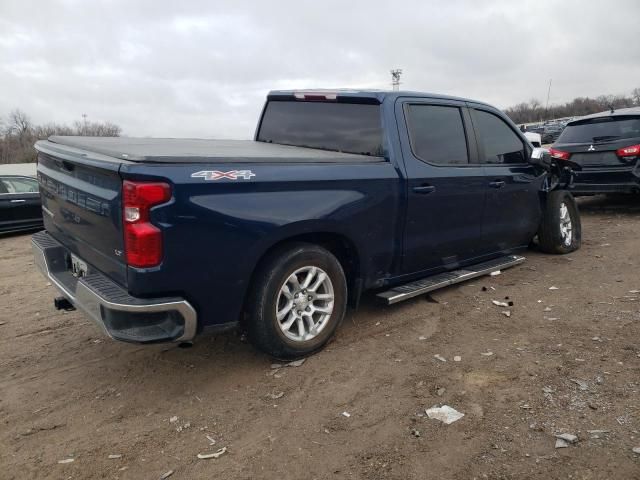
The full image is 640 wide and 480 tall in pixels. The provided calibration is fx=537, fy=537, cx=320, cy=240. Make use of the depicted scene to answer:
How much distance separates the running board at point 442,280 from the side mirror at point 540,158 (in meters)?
1.01

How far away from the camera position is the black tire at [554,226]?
6.07 meters

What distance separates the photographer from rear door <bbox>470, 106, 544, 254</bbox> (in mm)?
4992

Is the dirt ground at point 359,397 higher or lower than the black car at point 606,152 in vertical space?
lower

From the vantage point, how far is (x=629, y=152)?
26.0 ft

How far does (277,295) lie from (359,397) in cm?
81

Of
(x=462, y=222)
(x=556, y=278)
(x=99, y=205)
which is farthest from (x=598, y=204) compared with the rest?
(x=99, y=205)

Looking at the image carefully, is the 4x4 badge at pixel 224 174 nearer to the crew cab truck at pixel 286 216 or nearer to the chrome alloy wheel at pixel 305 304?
the crew cab truck at pixel 286 216

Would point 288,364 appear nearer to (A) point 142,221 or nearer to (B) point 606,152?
(A) point 142,221

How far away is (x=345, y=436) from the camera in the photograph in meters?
2.84

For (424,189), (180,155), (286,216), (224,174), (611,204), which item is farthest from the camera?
(611,204)

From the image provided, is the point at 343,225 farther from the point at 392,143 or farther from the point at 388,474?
the point at 388,474

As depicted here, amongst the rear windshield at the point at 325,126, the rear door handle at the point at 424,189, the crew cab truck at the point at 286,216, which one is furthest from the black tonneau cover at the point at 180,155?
the rear door handle at the point at 424,189

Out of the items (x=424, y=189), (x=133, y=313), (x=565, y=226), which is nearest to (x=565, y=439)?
(x=424, y=189)

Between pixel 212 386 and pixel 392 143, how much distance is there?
2180mm
